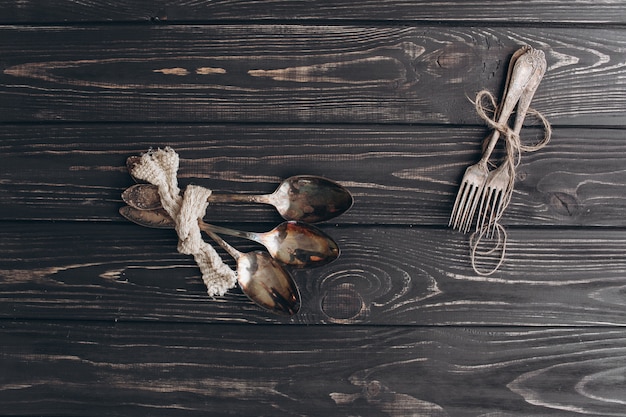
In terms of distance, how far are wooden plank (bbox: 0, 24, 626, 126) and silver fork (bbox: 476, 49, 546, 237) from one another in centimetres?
3

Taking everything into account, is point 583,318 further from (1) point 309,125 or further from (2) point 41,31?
(2) point 41,31

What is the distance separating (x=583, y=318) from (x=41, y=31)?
87 cm

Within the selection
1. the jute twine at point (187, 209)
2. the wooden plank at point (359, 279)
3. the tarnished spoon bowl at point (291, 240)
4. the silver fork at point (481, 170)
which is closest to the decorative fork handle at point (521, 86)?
the silver fork at point (481, 170)

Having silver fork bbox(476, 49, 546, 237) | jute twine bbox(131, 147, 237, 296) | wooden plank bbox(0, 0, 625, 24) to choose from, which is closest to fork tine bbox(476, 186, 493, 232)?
silver fork bbox(476, 49, 546, 237)

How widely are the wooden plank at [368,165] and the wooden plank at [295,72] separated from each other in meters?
0.02

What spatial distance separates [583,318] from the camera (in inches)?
31.9

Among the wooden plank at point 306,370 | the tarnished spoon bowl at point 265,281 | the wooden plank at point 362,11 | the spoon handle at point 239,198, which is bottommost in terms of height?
the wooden plank at point 306,370

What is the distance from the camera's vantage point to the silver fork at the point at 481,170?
772 millimetres

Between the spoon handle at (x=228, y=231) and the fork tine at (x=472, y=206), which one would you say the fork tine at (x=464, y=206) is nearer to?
the fork tine at (x=472, y=206)

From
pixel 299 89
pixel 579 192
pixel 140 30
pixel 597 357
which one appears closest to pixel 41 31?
pixel 140 30

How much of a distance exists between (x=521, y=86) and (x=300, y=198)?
1.11 ft

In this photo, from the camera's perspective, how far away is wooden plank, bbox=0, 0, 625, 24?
80cm

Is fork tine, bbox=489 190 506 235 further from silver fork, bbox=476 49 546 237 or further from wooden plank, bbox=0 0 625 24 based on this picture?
wooden plank, bbox=0 0 625 24

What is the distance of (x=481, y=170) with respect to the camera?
786 mm
